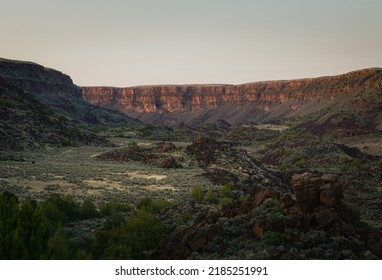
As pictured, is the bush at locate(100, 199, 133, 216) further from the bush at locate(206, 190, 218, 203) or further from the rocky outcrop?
the rocky outcrop

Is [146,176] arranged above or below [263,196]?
below

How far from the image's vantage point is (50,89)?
177875 millimetres

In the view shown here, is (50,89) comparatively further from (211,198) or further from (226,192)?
(211,198)

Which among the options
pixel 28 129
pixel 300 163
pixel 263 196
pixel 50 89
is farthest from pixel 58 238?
pixel 50 89

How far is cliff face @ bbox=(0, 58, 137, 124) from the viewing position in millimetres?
154375

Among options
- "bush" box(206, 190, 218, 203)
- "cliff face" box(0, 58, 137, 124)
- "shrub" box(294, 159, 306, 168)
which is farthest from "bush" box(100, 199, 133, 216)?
"cliff face" box(0, 58, 137, 124)

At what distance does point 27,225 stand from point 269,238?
917 cm

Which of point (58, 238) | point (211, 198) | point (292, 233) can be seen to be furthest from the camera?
point (211, 198)

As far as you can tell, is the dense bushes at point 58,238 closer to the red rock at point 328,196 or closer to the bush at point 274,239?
the bush at point 274,239

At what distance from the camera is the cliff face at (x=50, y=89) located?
154375mm

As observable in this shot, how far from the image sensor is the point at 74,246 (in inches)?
754

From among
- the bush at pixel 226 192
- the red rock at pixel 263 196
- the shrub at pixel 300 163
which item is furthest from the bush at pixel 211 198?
the shrub at pixel 300 163

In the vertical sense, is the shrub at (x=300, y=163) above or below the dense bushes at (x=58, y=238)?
below
